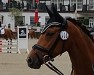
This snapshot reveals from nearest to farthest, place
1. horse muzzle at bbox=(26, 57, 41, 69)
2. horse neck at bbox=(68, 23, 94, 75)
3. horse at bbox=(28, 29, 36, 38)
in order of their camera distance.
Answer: horse muzzle at bbox=(26, 57, 41, 69), horse neck at bbox=(68, 23, 94, 75), horse at bbox=(28, 29, 36, 38)

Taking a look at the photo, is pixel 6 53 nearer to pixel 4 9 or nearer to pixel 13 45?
pixel 13 45

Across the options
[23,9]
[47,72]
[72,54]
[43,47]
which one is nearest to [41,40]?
[43,47]

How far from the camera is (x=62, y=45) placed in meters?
5.24

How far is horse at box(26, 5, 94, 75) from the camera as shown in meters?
5.20

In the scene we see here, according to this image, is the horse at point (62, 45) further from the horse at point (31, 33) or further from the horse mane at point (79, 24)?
the horse at point (31, 33)

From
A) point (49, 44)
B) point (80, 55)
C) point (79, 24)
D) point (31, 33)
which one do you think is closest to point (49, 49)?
point (49, 44)

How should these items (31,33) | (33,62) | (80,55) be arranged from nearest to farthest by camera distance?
(33,62), (80,55), (31,33)

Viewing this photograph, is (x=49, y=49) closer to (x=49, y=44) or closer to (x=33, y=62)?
(x=49, y=44)

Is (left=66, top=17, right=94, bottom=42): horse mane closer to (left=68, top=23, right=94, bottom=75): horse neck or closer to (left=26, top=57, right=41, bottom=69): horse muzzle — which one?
(left=68, top=23, right=94, bottom=75): horse neck

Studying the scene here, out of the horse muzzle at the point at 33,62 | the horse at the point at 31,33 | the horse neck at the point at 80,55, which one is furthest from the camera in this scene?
the horse at the point at 31,33

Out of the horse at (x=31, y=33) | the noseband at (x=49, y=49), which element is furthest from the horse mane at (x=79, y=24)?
the horse at (x=31, y=33)

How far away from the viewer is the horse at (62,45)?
520 centimetres

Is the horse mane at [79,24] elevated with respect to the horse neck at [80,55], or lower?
elevated

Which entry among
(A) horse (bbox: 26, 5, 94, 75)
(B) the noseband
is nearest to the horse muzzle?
(A) horse (bbox: 26, 5, 94, 75)
